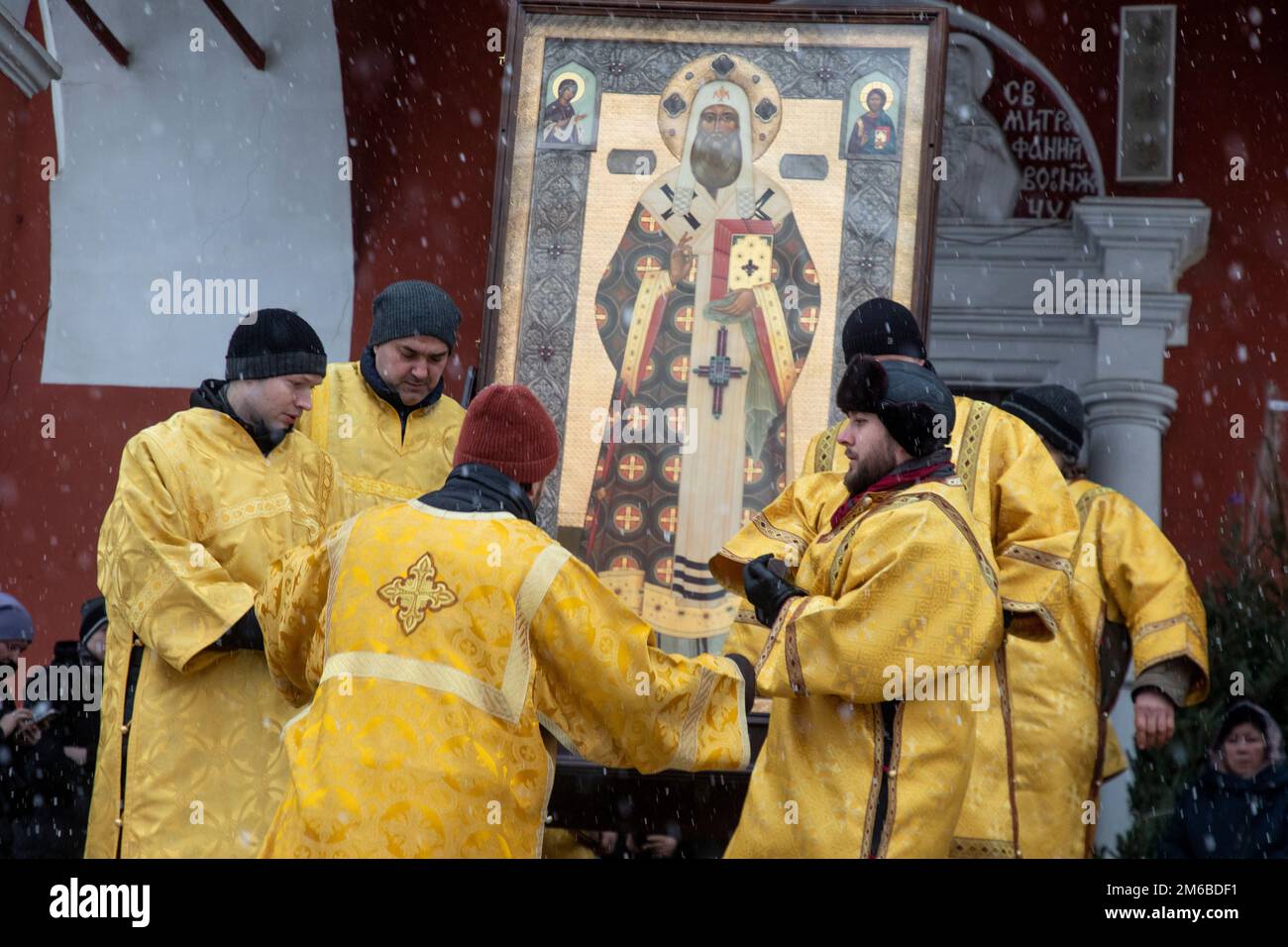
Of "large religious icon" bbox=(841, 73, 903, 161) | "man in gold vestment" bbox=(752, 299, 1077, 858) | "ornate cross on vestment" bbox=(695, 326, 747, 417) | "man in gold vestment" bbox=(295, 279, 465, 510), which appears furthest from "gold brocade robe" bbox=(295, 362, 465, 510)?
"large religious icon" bbox=(841, 73, 903, 161)

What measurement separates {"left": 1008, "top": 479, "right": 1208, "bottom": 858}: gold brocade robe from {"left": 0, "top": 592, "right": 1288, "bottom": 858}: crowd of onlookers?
0.43m

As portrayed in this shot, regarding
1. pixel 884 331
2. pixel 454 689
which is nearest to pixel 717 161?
pixel 884 331

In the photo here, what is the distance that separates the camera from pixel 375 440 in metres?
5.21

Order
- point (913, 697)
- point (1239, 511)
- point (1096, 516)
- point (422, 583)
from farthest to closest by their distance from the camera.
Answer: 1. point (1239, 511)
2. point (1096, 516)
3. point (913, 697)
4. point (422, 583)

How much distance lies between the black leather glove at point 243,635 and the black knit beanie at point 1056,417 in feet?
7.58

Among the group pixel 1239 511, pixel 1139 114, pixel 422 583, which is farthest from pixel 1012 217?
pixel 422 583

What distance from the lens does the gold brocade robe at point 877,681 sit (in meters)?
3.96

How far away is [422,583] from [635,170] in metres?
2.78

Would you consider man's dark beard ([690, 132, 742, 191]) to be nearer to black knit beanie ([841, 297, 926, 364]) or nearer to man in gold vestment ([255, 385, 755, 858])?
black knit beanie ([841, 297, 926, 364])

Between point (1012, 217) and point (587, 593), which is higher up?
point (1012, 217)

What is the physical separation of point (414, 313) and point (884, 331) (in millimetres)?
1233

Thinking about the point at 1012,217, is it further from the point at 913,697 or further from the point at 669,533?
the point at 913,697

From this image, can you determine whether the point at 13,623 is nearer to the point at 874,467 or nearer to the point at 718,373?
the point at 718,373

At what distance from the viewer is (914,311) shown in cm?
576
